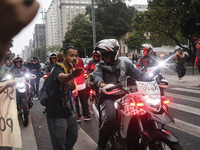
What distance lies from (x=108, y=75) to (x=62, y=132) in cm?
100

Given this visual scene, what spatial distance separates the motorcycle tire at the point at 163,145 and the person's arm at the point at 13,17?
206 cm

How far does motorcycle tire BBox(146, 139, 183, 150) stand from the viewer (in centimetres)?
222

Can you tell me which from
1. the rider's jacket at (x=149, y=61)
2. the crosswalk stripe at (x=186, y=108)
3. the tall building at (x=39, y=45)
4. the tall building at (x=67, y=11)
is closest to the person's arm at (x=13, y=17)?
the tall building at (x=39, y=45)

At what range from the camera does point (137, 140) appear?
2.76 m

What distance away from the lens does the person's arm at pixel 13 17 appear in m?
0.47

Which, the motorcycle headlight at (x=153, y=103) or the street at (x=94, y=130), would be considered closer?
the motorcycle headlight at (x=153, y=103)

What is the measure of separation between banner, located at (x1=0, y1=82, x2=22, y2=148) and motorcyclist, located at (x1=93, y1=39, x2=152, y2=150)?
1.26 metres

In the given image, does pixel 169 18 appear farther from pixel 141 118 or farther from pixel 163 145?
pixel 163 145

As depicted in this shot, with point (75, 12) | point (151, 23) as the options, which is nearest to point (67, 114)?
point (151, 23)

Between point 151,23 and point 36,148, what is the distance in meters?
24.2

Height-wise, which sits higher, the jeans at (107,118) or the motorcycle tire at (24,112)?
the jeans at (107,118)

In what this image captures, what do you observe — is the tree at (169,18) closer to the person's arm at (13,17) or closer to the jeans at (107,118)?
the jeans at (107,118)

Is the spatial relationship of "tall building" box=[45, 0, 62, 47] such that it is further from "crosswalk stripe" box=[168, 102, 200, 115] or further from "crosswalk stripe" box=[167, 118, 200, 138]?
"crosswalk stripe" box=[167, 118, 200, 138]

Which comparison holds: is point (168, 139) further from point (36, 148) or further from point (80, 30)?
point (80, 30)
